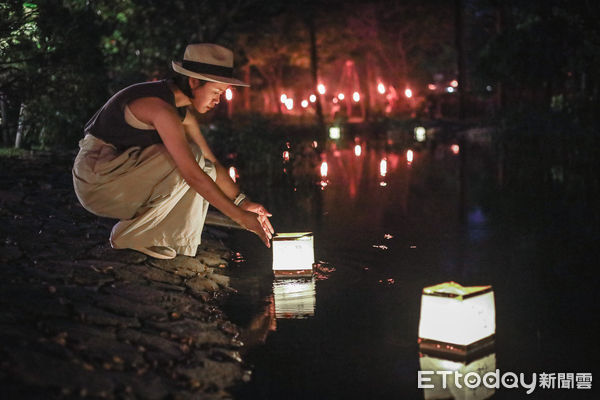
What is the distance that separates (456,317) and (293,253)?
1.90 m

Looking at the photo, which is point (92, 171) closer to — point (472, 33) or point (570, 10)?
point (570, 10)

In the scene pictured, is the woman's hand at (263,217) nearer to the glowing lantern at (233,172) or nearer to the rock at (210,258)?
the rock at (210,258)

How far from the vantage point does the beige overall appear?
4953mm

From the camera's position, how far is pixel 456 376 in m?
3.56

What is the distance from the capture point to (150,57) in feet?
56.1

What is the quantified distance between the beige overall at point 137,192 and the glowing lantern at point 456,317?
200 cm

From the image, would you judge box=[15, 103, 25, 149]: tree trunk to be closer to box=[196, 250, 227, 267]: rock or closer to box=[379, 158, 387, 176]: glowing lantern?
box=[379, 158, 387, 176]: glowing lantern

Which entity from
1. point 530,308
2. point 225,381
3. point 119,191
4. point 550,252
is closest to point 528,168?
point 550,252

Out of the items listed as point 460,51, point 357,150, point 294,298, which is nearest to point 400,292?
point 294,298

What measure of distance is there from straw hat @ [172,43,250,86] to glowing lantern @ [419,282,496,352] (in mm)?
1888

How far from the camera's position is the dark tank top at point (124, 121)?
188 inches

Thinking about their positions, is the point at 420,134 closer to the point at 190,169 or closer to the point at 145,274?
the point at 145,274

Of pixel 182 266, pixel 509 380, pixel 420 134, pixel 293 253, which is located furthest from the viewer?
pixel 420 134

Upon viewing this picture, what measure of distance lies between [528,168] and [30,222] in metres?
9.37
